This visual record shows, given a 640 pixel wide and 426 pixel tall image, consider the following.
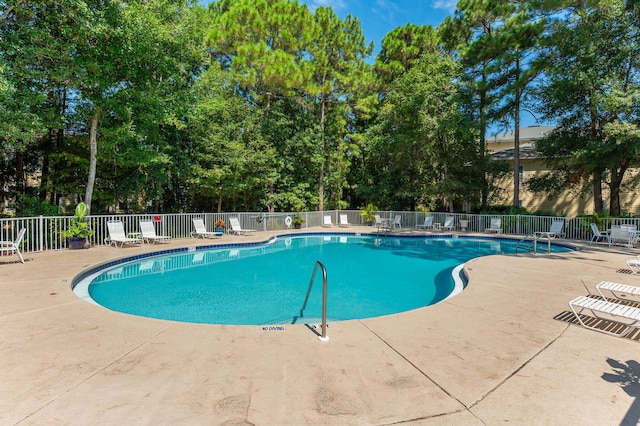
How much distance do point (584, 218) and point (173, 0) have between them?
18276 millimetres

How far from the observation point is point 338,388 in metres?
2.41

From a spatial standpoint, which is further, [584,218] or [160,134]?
[160,134]

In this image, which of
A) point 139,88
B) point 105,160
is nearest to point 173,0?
point 139,88

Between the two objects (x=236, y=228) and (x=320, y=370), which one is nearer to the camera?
(x=320, y=370)

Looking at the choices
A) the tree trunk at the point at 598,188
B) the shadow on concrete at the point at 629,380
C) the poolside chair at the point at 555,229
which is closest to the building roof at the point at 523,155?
the tree trunk at the point at 598,188

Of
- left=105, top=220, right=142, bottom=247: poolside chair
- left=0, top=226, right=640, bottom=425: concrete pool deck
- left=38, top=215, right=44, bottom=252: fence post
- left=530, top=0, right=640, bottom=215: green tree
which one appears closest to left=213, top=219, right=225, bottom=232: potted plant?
left=105, top=220, right=142, bottom=247: poolside chair

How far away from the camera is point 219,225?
1335 centimetres

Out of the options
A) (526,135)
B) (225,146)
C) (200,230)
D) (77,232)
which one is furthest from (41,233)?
(526,135)

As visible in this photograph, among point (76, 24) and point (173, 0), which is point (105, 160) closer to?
point (76, 24)

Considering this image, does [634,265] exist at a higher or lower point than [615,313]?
lower

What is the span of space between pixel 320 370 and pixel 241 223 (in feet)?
41.3

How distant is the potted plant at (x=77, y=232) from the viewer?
9023 mm

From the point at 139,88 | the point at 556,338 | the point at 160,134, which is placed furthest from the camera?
the point at 160,134

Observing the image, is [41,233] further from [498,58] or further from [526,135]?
[526,135]
